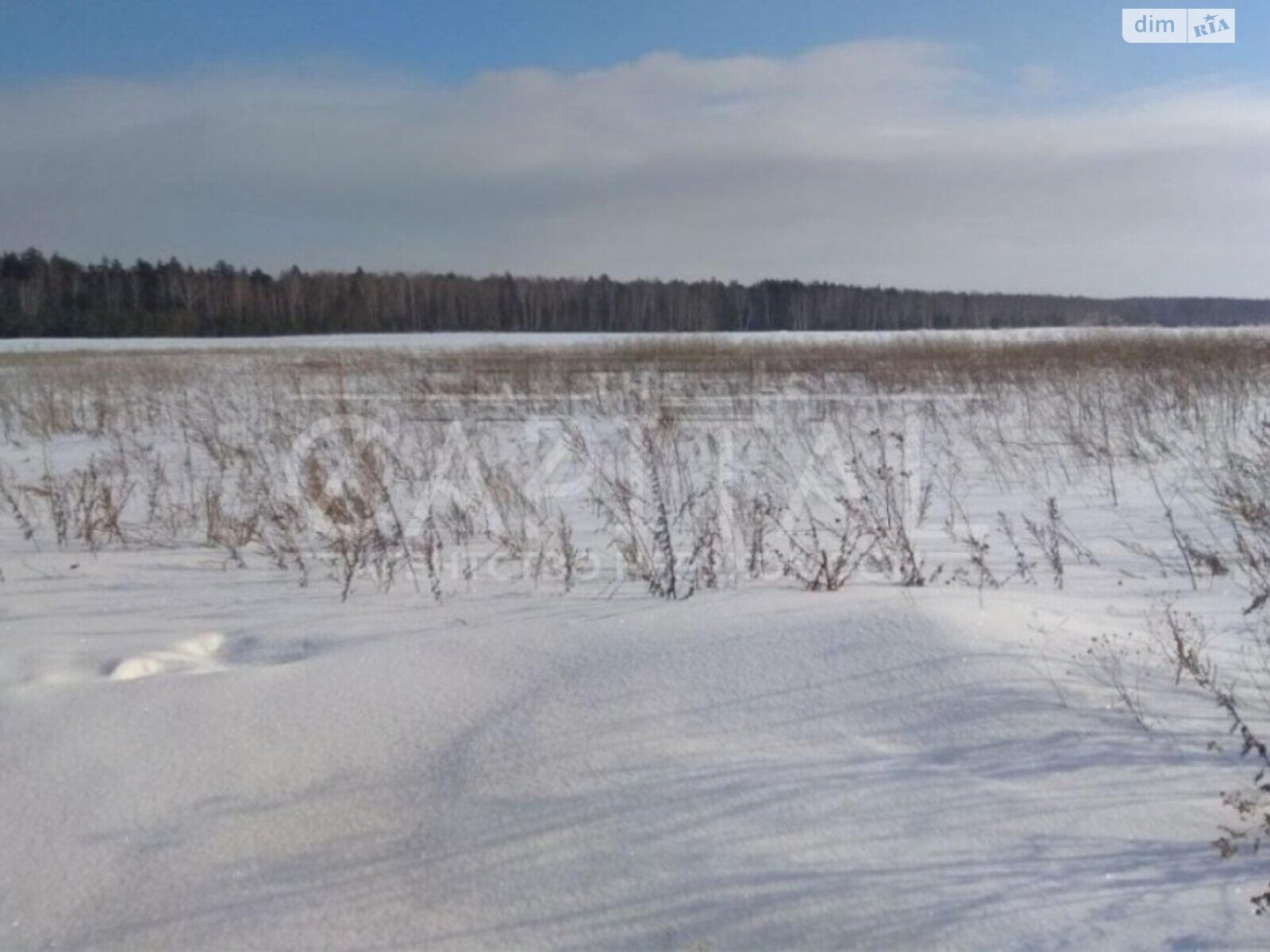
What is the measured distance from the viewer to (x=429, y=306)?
222 feet

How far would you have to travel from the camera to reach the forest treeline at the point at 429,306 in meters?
57.8

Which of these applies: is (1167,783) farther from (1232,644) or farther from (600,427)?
(600,427)

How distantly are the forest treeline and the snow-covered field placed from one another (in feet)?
172

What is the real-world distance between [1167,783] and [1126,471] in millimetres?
7186

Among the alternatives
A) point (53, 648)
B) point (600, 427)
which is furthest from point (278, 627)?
point (600, 427)

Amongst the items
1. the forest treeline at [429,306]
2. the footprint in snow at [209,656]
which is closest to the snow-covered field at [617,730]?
the footprint in snow at [209,656]

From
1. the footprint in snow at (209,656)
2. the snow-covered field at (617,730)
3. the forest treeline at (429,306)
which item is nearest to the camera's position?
the snow-covered field at (617,730)

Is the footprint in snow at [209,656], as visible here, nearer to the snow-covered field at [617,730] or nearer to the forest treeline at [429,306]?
the snow-covered field at [617,730]

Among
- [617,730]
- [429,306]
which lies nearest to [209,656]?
[617,730]

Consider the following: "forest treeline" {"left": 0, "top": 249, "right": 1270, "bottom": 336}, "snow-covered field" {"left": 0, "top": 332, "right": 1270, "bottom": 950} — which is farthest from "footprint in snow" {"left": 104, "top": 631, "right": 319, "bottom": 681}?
"forest treeline" {"left": 0, "top": 249, "right": 1270, "bottom": 336}

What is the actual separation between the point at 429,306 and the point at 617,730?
2581 inches

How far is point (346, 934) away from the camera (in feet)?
9.73

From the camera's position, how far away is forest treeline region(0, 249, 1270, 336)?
57844mm

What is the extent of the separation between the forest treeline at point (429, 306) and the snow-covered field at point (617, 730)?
52310 mm
